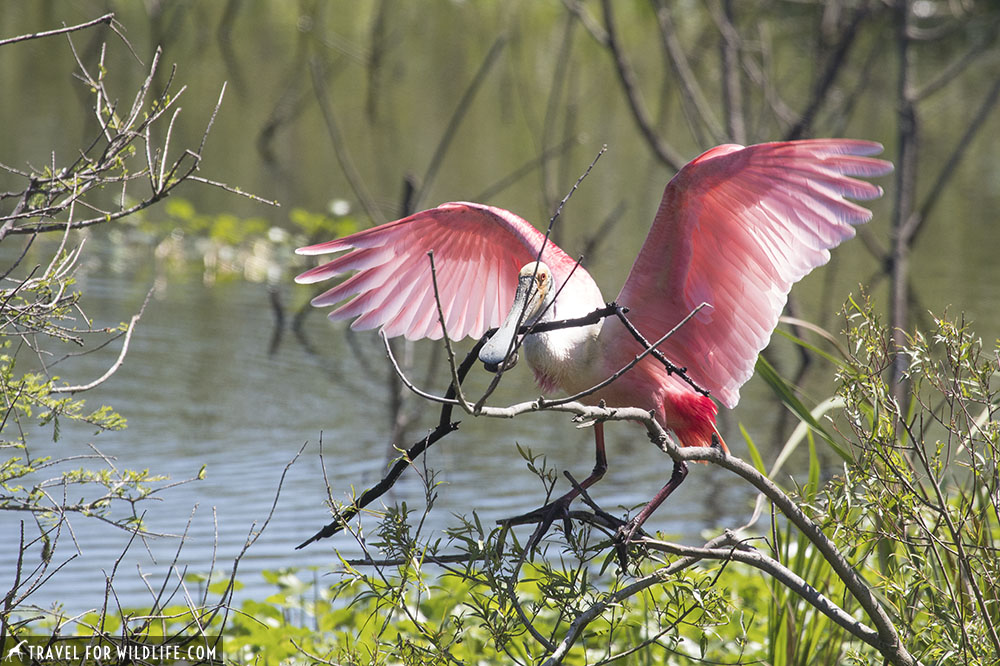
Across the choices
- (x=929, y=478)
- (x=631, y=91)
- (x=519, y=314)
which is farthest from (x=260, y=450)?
(x=929, y=478)

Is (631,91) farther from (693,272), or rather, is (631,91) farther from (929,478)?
(929,478)

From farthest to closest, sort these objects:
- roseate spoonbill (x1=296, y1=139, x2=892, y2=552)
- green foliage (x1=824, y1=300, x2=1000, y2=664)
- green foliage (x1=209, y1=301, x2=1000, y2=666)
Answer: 1. roseate spoonbill (x1=296, y1=139, x2=892, y2=552)
2. green foliage (x1=824, y1=300, x2=1000, y2=664)
3. green foliage (x1=209, y1=301, x2=1000, y2=666)

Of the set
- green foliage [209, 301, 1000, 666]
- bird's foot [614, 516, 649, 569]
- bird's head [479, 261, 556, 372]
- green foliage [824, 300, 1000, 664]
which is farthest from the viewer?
bird's foot [614, 516, 649, 569]

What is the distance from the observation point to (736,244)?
130 inches

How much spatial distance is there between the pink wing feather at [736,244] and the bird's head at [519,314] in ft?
0.68

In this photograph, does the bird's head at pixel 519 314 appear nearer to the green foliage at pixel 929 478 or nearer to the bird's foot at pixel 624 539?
the bird's foot at pixel 624 539

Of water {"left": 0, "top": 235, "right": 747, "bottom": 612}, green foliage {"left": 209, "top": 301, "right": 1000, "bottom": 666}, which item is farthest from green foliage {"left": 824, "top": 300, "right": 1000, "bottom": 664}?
water {"left": 0, "top": 235, "right": 747, "bottom": 612}

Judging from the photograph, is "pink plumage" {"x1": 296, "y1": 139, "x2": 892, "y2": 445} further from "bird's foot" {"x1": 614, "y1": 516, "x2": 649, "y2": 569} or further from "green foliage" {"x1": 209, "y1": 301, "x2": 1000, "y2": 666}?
"bird's foot" {"x1": 614, "y1": 516, "x2": 649, "y2": 569}

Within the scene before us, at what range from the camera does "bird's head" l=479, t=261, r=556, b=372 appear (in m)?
2.12

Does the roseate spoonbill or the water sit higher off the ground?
the roseate spoonbill

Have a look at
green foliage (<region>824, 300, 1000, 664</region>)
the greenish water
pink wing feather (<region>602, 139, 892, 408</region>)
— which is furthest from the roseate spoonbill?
the greenish water

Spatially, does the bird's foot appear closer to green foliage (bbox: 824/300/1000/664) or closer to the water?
green foliage (bbox: 824/300/1000/664)

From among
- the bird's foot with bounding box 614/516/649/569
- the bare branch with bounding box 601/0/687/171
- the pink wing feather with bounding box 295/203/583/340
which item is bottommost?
the bird's foot with bounding box 614/516/649/569

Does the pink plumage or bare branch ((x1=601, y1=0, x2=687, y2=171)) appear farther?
bare branch ((x1=601, y1=0, x2=687, y2=171))
